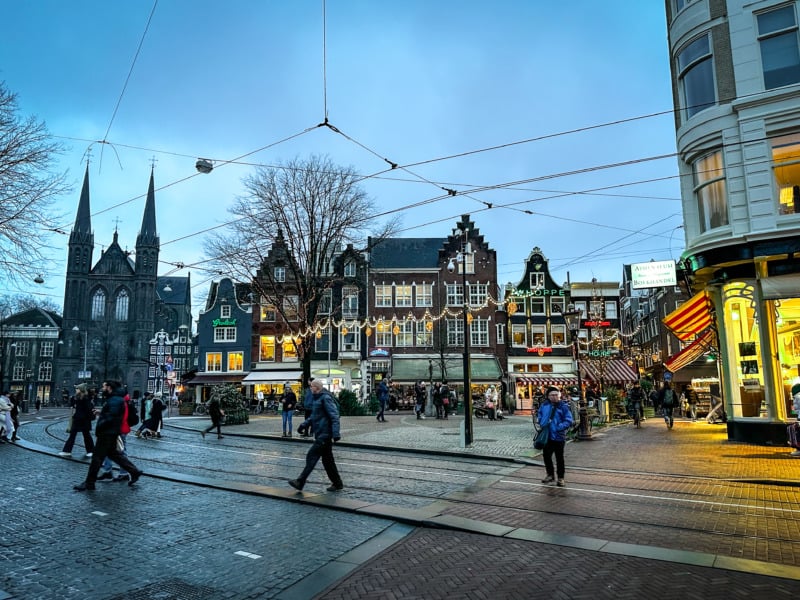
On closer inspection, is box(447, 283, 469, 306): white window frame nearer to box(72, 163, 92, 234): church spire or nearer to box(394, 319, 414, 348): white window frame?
box(394, 319, 414, 348): white window frame

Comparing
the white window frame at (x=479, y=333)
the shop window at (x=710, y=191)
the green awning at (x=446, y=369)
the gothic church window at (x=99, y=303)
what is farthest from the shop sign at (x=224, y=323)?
the gothic church window at (x=99, y=303)

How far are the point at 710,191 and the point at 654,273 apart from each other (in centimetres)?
515

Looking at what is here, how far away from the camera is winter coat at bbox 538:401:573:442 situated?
10078 mm

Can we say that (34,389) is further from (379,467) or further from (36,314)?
(379,467)

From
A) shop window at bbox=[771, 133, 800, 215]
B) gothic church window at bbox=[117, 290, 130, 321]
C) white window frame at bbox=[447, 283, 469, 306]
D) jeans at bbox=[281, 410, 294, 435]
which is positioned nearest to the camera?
shop window at bbox=[771, 133, 800, 215]

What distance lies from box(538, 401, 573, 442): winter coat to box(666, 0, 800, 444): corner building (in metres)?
8.83

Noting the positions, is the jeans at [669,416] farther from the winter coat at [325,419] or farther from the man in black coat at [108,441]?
the man in black coat at [108,441]

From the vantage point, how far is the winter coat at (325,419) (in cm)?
905

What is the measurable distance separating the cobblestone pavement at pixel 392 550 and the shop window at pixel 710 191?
8.61 m

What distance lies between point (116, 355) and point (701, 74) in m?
92.8

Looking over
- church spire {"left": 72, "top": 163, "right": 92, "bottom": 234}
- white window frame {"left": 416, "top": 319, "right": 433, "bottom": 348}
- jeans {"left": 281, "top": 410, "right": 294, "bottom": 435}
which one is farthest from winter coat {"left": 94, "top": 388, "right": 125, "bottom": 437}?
church spire {"left": 72, "top": 163, "right": 92, "bottom": 234}

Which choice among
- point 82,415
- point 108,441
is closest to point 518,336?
point 82,415

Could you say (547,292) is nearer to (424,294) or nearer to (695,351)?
(424,294)

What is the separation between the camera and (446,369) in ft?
146
